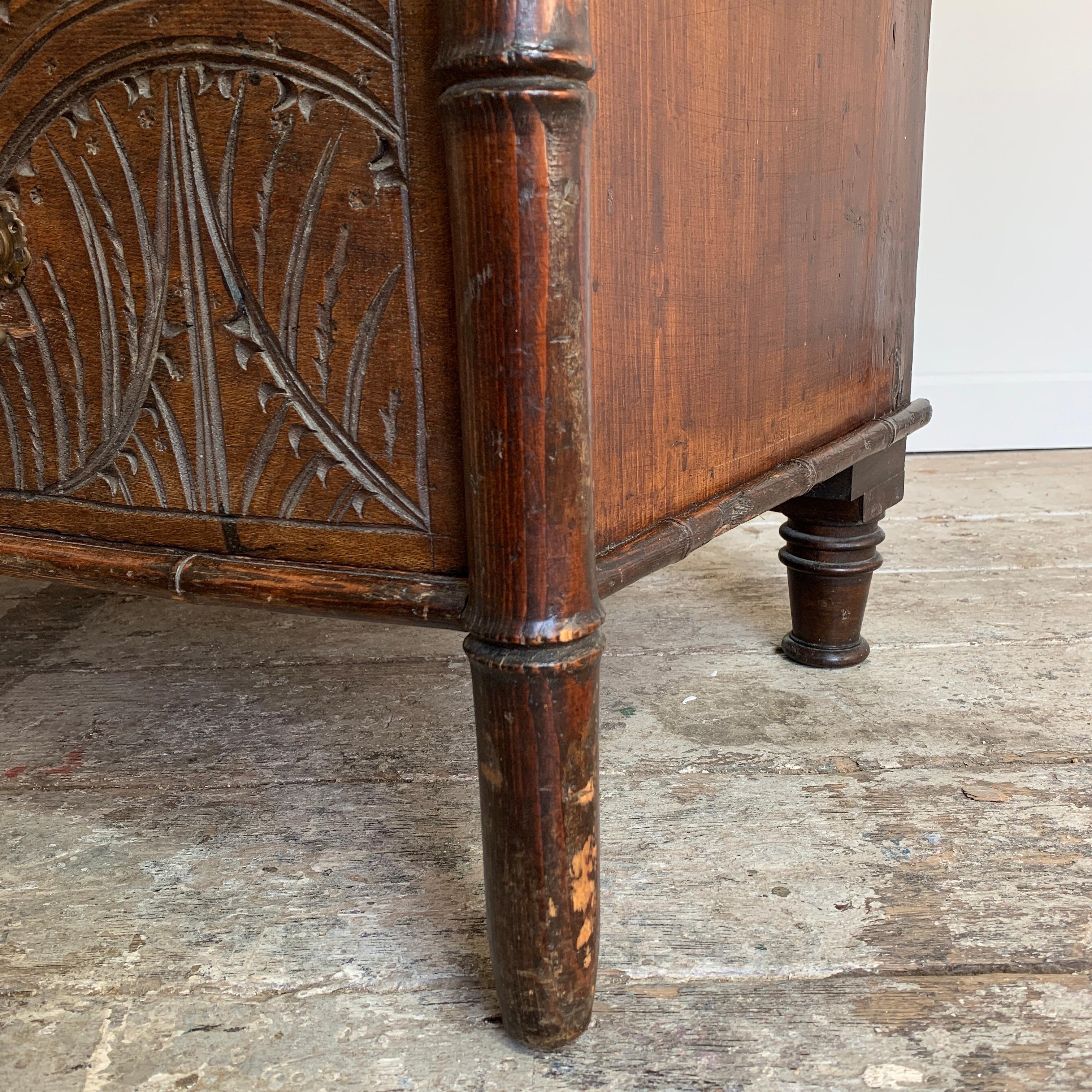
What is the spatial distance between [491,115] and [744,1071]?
0.49m

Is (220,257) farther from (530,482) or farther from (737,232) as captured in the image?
(737,232)

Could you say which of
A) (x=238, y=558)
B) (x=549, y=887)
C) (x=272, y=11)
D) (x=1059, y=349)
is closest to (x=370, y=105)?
(x=272, y=11)

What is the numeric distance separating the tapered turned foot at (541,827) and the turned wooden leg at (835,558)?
59 cm

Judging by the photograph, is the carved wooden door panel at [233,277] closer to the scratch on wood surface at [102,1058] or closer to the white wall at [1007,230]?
the scratch on wood surface at [102,1058]

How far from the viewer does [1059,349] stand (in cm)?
221

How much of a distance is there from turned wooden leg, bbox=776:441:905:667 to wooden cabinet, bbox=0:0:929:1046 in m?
0.39

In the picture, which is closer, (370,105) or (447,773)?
(370,105)

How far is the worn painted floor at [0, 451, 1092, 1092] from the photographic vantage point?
1.93 feet

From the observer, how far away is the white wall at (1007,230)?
2061 mm

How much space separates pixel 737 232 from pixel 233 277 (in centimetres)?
32

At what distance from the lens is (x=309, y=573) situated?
59 centimetres

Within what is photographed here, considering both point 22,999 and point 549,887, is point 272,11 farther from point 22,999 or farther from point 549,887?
point 22,999

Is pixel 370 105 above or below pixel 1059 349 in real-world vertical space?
above

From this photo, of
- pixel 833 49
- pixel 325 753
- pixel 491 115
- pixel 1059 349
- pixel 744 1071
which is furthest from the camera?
pixel 1059 349
